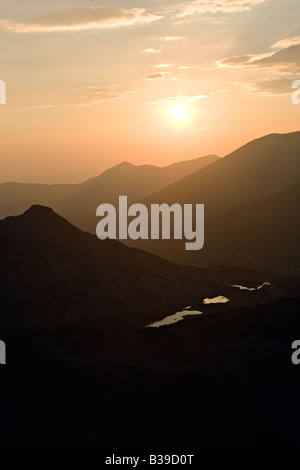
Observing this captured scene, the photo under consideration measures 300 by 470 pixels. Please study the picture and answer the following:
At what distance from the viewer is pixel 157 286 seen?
50.8 m

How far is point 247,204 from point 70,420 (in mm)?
84488

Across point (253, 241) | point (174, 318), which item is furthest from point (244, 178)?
point (174, 318)

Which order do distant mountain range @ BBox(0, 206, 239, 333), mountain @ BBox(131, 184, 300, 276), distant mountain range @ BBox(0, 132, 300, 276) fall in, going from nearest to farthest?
distant mountain range @ BBox(0, 206, 239, 333)
mountain @ BBox(131, 184, 300, 276)
distant mountain range @ BBox(0, 132, 300, 276)

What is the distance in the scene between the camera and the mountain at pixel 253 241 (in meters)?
78.2

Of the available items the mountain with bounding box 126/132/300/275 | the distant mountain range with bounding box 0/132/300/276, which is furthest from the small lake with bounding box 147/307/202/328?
the mountain with bounding box 126/132/300/275

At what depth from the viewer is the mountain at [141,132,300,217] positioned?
128 meters

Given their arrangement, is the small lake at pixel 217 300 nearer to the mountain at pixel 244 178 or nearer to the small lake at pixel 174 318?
the small lake at pixel 174 318

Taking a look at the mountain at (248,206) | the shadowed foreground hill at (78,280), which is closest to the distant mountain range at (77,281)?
the shadowed foreground hill at (78,280)

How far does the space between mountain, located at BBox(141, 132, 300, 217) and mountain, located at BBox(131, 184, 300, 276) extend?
Answer: 16.5 metres

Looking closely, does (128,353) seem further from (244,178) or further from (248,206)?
(244,178)

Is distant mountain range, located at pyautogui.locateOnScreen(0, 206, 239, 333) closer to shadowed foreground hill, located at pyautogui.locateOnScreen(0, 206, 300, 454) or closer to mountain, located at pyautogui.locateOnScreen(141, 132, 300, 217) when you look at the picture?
shadowed foreground hill, located at pyautogui.locateOnScreen(0, 206, 300, 454)

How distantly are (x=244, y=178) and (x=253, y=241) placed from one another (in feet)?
153

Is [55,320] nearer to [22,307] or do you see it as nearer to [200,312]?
[22,307]

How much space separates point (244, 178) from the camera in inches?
5335
